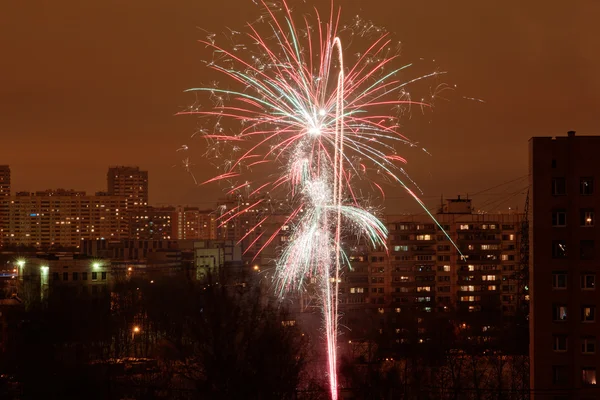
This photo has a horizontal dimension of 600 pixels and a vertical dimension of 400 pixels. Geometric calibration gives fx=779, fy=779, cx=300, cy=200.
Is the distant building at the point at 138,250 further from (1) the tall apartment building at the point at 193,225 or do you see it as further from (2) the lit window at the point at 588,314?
(2) the lit window at the point at 588,314

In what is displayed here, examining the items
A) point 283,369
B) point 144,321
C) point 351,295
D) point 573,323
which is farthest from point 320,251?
point 351,295

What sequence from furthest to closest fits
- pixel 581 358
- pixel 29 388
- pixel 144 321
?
pixel 144 321 < pixel 29 388 < pixel 581 358

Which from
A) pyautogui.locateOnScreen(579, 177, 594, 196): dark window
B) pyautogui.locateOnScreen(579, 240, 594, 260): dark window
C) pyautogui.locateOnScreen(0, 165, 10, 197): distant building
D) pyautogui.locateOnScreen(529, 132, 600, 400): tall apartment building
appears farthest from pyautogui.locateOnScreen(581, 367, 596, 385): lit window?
pyautogui.locateOnScreen(0, 165, 10, 197): distant building

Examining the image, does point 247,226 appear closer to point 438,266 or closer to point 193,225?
point 193,225

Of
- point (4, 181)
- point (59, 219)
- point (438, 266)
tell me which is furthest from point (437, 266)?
point (4, 181)

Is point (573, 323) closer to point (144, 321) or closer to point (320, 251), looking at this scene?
point (320, 251)

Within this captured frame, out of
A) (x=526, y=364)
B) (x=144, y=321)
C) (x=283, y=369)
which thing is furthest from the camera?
(x=144, y=321)

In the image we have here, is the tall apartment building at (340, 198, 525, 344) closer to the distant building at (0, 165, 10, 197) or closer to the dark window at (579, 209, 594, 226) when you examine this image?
the dark window at (579, 209, 594, 226)
